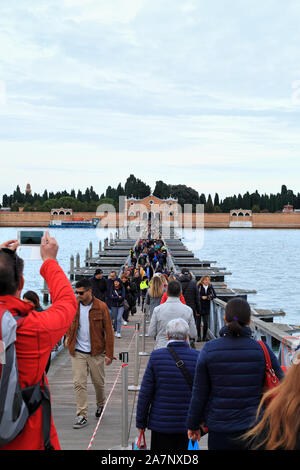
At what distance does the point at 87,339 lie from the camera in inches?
255

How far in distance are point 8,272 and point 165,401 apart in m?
1.93

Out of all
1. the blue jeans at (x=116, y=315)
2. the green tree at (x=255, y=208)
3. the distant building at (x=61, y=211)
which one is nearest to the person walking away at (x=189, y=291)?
the blue jeans at (x=116, y=315)

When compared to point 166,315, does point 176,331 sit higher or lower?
higher

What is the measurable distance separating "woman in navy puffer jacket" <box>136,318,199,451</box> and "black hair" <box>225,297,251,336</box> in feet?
2.13

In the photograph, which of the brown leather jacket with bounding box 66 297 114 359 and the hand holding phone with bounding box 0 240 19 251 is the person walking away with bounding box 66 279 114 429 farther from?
the hand holding phone with bounding box 0 240 19 251

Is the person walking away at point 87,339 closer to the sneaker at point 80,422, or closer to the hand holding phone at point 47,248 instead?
the sneaker at point 80,422

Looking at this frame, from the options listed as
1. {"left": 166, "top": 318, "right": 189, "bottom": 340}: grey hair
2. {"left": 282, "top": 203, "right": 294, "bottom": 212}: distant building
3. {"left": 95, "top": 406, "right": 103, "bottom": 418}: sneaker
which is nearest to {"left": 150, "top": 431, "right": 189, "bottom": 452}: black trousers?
{"left": 166, "top": 318, "right": 189, "bottom": 340}: grey hair

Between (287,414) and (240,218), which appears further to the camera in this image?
(240,218)

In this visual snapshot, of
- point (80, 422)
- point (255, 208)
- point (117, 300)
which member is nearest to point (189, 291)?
point (117, 300)

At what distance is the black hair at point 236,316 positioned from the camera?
349 centimetres

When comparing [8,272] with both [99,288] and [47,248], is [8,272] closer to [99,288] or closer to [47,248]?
[47,248]

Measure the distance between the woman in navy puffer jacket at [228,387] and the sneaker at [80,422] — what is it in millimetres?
2974

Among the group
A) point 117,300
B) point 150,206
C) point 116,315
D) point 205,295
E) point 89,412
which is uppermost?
point 150,206

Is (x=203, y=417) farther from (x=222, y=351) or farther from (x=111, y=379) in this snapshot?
(x=111, y=379)
